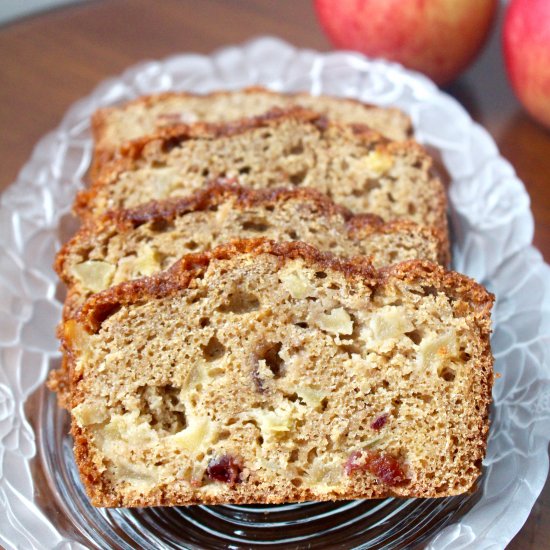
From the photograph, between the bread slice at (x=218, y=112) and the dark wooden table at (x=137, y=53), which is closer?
the bread slice at (x=218, y=112)

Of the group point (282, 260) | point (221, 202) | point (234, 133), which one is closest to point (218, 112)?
point (234, 133)

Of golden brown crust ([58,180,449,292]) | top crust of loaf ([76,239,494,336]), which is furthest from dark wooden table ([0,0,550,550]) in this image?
top crust of loaf ([76,239,494,336])

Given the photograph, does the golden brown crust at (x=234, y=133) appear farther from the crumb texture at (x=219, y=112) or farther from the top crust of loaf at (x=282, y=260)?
the top crust of loaf at (x=282, y=260)

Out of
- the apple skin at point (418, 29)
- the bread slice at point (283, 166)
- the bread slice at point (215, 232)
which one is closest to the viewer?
the bread slice at point (215, 232)

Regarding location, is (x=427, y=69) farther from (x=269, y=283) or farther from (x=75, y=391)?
(x=75, y=391)

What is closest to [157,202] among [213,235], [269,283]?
[213,235]

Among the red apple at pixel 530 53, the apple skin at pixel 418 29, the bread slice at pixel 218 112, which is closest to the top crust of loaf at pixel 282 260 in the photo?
the bread slice at pixel 218 112

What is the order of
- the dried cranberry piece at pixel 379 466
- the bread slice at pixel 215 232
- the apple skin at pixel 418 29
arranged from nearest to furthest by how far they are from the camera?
the dried cranberry piece at pixel 379 466 → the bread slice at pixel 215 232 → the apple skin at pixel 418 29
